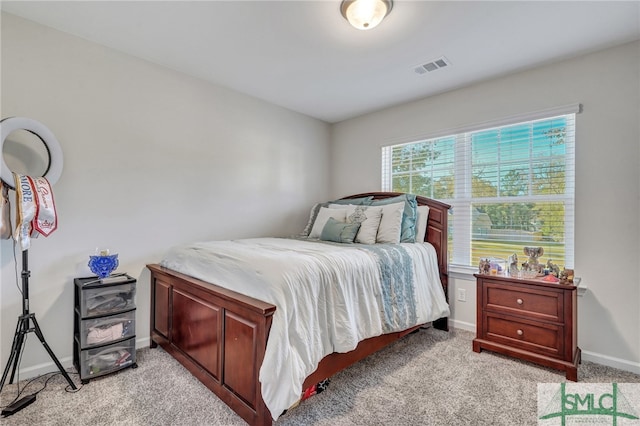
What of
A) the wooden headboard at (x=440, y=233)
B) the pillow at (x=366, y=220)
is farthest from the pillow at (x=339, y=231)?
the wooden headboard at (x=440, y=233)

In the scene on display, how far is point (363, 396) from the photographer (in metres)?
1.86

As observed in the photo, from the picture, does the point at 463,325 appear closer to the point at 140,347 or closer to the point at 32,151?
the point at 140,347

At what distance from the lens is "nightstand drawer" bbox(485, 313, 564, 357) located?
2.18 m

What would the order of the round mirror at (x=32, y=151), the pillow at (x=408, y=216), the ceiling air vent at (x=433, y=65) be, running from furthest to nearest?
1. the pillow at (x=408, y=216)
2. the ceiling air vent at (x=433, y=65)
3. the round mirror at (x=32, y=151)

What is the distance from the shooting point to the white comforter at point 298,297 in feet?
4.73

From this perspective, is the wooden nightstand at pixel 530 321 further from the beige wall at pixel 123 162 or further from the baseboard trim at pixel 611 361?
the beige wall at pixel 123 162

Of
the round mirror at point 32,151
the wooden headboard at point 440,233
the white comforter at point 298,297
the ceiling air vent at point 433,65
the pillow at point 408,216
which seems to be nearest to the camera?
the white comforter at point 298,297

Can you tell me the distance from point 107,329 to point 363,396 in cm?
180

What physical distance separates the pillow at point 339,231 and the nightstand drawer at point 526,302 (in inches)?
47.4

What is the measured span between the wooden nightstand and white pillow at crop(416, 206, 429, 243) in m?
0.68

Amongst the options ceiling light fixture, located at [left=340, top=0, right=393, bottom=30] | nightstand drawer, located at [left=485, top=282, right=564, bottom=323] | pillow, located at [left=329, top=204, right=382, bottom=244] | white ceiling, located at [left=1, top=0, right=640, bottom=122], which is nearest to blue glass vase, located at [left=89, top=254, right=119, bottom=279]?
white ceiling, located at [left=1, top=0, right=640, bottom=122]

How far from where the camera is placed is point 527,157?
2764 millimetres

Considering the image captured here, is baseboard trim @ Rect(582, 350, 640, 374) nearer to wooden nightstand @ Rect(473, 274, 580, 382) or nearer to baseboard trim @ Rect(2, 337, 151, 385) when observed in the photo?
wooden nightstand @ Rect(473, 274, 580, 382)

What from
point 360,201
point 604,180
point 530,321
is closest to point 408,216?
point 360,201
